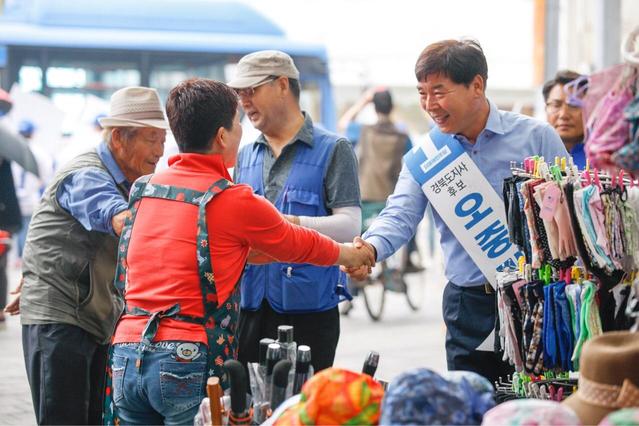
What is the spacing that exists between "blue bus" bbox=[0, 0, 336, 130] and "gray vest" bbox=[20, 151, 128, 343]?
41.7 feet

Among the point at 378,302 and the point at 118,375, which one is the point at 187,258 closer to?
the point at 118,375

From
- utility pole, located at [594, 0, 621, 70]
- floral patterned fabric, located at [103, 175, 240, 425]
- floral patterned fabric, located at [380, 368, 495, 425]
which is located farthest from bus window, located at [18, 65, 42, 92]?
floral patterned fabric, located at [380, 368, 495, 425]

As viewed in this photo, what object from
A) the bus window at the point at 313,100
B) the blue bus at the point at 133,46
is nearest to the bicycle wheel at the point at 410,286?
the bus window at the point at 313,100

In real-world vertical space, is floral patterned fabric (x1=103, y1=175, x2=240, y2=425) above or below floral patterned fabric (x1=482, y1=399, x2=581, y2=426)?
above

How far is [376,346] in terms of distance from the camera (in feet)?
35.2

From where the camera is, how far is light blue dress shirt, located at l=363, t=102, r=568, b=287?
4809 mm

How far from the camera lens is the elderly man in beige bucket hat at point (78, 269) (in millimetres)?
4785

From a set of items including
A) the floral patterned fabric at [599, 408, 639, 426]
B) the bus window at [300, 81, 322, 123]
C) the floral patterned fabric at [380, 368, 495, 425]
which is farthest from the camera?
the bus window at [300, 81, 322, 123]

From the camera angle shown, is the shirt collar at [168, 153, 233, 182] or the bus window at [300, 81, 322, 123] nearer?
the shirt collar at [168, 153, 233, 182]

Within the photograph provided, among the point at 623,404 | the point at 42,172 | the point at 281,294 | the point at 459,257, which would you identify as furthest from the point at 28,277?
the point at 42,172

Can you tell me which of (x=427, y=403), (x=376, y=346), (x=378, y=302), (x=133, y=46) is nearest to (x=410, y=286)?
(x=378, y=302)

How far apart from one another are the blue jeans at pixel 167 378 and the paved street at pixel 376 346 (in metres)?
3.92

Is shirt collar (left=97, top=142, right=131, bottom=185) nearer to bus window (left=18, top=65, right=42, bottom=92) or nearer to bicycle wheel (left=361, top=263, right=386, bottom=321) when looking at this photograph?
bicycle wheel (left=361, top=263, right=386, bottom=321)

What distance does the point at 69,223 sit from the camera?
4859 mm
